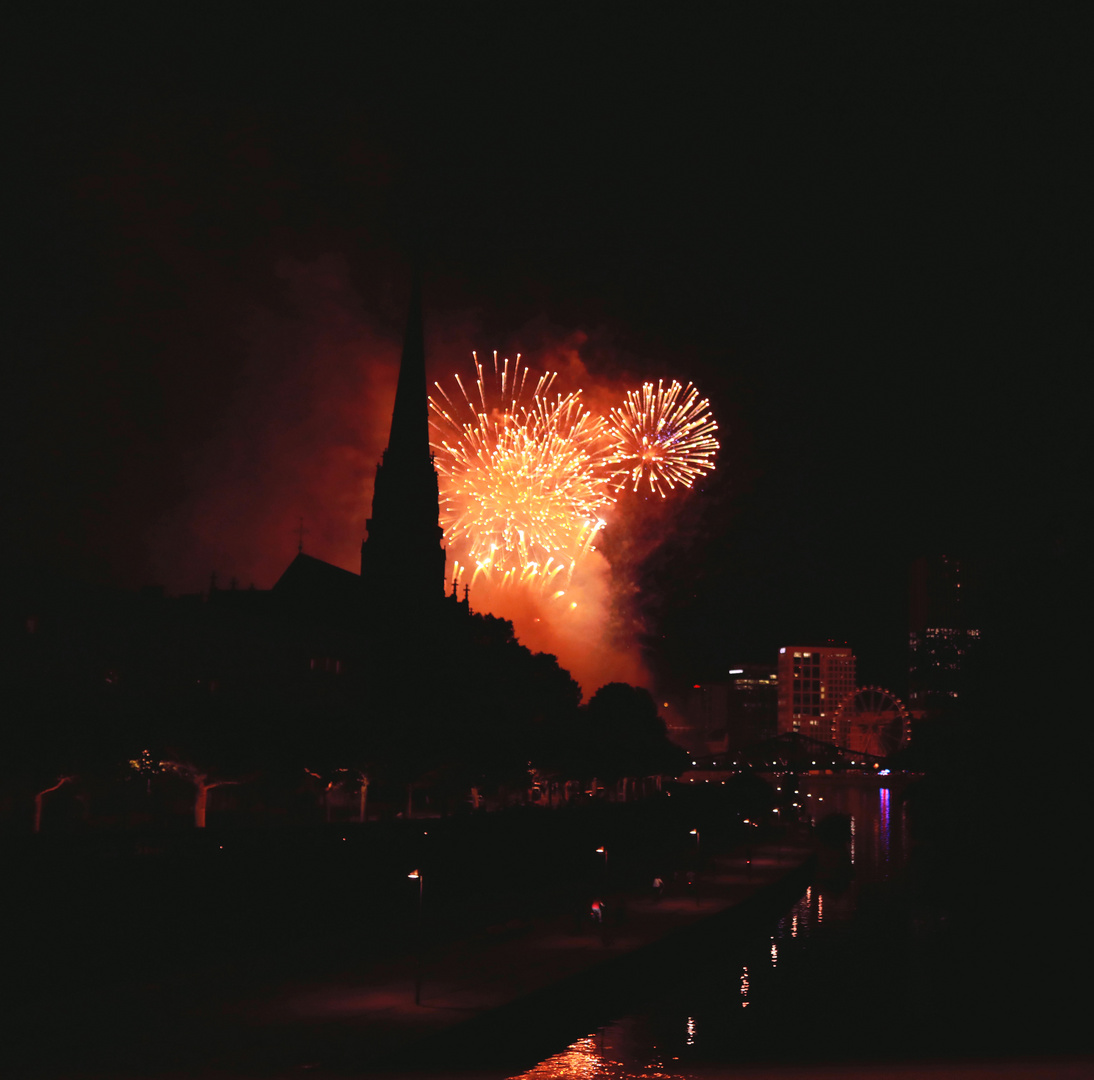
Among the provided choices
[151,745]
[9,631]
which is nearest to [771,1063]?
[151,745]

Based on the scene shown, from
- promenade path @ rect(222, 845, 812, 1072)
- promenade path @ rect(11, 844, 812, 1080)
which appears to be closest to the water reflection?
promenade path @ rect(11, 844, 812, 1080)

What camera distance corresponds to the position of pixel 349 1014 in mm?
25078

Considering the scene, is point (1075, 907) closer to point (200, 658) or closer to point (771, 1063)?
point (771, 1063)

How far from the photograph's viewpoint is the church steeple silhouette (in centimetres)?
12238

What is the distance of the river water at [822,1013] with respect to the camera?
2693cm

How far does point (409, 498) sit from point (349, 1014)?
100738 mm

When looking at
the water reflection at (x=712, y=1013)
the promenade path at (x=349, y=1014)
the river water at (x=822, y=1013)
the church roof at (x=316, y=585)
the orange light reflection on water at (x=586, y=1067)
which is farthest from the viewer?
the church roof at (x=316, y=585)

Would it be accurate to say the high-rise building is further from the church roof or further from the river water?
the church roof

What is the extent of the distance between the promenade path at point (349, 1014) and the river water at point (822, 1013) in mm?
1351

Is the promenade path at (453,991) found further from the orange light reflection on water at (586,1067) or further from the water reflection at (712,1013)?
the water reflection at (712,1013)

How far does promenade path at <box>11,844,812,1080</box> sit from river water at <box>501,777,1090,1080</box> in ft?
4.43

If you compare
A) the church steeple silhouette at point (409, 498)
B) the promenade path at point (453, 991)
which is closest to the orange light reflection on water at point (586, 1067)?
the promenade path at point (453, 991)

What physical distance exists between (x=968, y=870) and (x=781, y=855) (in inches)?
1865

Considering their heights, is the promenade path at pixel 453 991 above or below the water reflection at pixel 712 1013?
above
